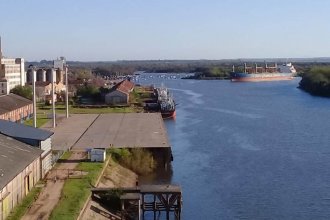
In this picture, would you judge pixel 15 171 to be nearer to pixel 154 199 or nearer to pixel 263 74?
pixel 154 199

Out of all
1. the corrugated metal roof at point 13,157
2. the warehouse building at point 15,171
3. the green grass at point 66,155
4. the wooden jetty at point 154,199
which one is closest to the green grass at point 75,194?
the wooden jetty at point 154,199

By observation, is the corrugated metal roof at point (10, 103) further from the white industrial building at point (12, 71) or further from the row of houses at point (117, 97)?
the white industrial building at point (12, 71)

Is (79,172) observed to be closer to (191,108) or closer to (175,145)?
(175,145)

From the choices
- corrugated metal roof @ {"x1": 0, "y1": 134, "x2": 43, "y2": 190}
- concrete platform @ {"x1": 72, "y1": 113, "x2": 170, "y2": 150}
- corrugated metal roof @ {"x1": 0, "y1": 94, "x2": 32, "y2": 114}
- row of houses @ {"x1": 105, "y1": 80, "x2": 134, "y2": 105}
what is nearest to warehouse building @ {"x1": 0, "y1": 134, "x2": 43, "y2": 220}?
corrugated metal roof @ {"x1": 0, "y1": 134, "x2": 43, "y2": 190}

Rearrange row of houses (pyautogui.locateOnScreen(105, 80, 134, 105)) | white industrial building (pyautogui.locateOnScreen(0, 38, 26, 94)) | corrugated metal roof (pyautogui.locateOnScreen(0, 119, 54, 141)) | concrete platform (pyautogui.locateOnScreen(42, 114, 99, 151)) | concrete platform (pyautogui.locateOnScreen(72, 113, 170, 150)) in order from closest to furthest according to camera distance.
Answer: corrugated metal roof (pyautogui.locateOnScreen(0, 119, 54, 141)) < concrete platform (pyautogui.locateOnScreen(72, 113, 170, 150)) < concrete platform (pyautogui.locateOnScreen(42, 114, 99, 151)) < row of houses (pyautogui.locateOnScreen(105, 80, 134, 105)) < white industrial building (pyautogui.locateOnScreen(0, 38, 26, 94))

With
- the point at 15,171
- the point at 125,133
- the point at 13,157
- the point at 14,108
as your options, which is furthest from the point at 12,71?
the point at 15,171

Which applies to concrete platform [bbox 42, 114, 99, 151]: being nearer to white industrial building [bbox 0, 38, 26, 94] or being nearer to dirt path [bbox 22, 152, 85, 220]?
dirt path [bbox 22, 152, 85, 220]
